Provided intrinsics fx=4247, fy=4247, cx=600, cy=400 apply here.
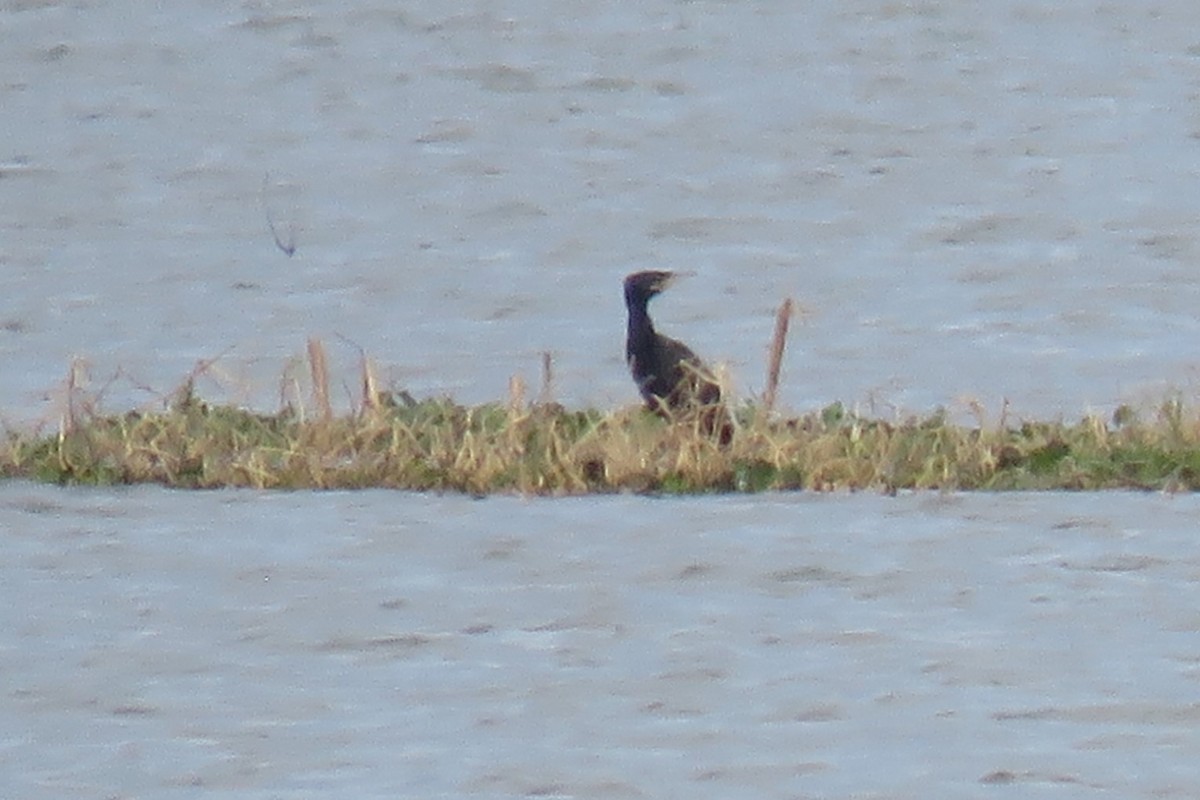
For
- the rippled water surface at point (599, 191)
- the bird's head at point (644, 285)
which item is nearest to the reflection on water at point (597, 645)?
the bird's head at point (644, 285)

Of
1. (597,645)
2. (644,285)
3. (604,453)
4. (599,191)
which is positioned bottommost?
(599,191)

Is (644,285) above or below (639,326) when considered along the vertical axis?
above

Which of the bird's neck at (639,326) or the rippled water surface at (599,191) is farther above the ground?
the bird's neck at (639,326)

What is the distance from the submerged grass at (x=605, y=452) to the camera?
19016mm

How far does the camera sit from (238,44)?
208ft

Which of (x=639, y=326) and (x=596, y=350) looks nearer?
(x=639, y=326)

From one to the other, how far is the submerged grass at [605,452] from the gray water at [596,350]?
0.97ft

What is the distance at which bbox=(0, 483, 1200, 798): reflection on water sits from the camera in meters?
15.2

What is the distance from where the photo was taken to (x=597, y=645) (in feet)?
58.3

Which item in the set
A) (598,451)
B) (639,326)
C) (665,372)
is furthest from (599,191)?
(598,451)

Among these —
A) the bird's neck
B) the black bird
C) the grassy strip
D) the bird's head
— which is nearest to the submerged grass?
the grassy strip

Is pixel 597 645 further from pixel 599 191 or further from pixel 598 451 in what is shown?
pixel 599 191

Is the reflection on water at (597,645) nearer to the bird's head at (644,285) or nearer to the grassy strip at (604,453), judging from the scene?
the grassy strip at (604,453)

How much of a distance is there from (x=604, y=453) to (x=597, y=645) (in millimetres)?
1439
